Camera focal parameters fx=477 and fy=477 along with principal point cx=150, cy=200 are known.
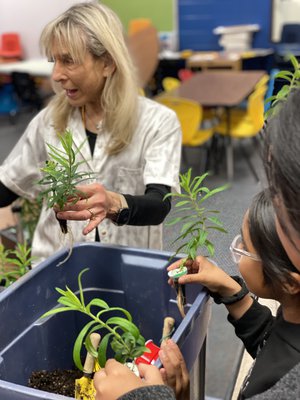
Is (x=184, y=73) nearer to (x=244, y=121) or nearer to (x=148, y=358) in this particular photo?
(x=244, y=121)

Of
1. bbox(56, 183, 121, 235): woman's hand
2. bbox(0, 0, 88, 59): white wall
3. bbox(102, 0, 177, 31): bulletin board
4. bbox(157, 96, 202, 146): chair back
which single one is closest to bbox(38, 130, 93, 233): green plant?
bbox(56, 183, 121, 235): woman's hand

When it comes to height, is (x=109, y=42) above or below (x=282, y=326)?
above

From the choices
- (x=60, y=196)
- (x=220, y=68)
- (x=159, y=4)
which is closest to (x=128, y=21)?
(x=159, y=4)

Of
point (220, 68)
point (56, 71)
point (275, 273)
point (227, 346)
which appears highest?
point (56, 71)

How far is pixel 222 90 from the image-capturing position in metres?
4.10

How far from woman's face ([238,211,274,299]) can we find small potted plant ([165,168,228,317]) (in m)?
0.09

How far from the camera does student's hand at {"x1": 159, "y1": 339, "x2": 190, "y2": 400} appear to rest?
71 cm

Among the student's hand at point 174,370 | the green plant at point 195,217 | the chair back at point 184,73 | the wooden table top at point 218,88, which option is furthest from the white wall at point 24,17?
the student's hand at point 174,370

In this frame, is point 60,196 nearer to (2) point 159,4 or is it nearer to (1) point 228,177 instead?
(1) point 228,177

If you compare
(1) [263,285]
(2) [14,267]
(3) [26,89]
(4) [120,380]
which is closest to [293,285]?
(1) [263,285]

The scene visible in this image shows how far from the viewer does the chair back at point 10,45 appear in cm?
624

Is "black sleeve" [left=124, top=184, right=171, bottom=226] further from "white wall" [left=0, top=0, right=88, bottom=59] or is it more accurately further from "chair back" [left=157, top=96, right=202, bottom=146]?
"white wall" [left=0, top=0, right=88, bottom=59]

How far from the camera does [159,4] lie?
23.4 ft

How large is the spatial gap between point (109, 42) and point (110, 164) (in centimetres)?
33
